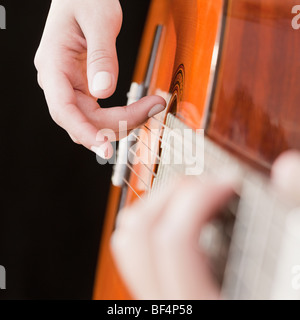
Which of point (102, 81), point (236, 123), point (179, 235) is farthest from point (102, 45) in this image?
point (179, 235)

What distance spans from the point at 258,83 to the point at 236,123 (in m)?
0.06

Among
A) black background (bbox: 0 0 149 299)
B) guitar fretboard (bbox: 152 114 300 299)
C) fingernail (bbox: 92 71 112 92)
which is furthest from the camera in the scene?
black background (bbox: 0 0 149 299)

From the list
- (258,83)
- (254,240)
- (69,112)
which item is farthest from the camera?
(69,112)

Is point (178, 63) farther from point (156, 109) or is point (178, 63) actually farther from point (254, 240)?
point (254, 240)

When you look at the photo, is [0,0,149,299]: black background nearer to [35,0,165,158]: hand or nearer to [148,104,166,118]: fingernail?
[35,0,165,158]: hand

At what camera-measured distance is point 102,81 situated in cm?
58

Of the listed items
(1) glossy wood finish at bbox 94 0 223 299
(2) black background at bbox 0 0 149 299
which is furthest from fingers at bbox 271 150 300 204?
(2) black background at bbox 0 0 149 299

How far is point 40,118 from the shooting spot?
1037 millimetres

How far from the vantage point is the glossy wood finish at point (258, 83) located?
47 centimetres

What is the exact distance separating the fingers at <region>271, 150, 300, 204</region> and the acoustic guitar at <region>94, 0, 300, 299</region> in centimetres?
1

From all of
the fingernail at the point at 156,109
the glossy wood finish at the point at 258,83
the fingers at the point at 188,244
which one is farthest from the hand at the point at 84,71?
the fingers at the point at 188,244

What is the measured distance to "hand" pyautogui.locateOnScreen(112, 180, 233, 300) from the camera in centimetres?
40
